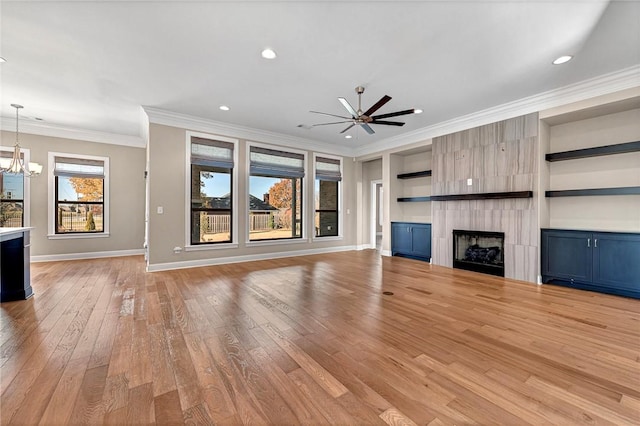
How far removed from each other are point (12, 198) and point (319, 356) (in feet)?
25.4

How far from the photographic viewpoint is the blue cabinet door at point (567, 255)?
390 centimetres

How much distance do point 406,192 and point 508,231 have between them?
9.32ft

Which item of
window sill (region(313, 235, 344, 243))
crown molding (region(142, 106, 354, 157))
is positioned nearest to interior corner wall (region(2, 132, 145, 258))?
crown molding (region(142, 106, 354, 157))

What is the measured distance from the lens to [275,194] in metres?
6.91

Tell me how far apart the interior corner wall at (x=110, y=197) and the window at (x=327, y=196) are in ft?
15.6

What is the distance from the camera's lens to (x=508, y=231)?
4.65m

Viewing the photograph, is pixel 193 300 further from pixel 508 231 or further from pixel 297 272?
pixel 508 231

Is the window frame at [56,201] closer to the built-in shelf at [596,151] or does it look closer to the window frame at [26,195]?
the window frame at [26,195]

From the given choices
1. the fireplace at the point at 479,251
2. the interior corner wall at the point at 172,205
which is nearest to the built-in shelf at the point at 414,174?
the fireplace at the point at 479,251

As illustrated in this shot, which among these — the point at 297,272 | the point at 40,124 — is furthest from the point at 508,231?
the point at 40,124

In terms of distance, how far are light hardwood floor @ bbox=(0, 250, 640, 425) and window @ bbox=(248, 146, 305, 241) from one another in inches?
112

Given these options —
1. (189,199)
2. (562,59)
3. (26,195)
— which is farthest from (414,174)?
(26,195)

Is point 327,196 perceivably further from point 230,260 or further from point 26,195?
point 26,195

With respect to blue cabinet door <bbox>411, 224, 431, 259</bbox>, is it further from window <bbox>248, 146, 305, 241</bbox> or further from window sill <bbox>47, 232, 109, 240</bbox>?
window sill <bbox>47, 232, 109, 240</bbox>
